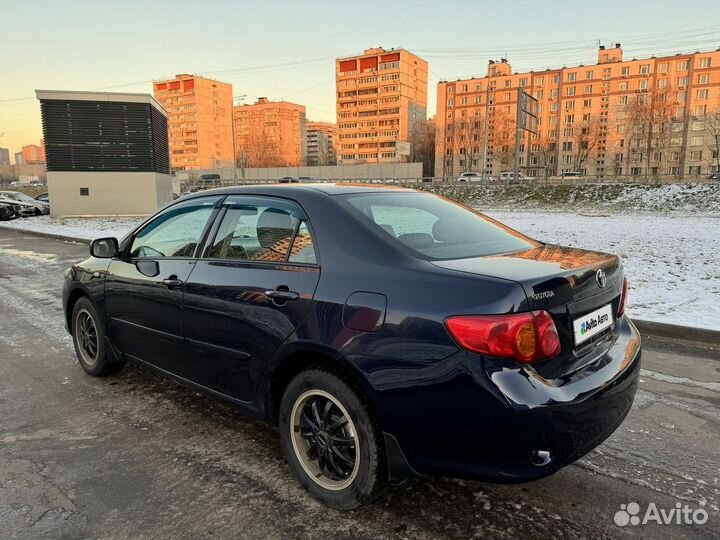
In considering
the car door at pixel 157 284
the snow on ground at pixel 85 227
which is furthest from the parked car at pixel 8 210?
the car door at pixel 157 284

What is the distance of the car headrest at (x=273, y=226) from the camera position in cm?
277

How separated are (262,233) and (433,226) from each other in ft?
3.31

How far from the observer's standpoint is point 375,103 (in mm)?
124438

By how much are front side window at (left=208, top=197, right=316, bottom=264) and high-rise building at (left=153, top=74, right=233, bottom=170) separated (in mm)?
137334

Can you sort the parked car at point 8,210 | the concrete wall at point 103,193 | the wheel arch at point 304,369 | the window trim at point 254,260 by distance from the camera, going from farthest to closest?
the parked car at point 8,210, the concrete wall at point 103,193, the window trim at point 254,260, the wheel arch at point 304,369

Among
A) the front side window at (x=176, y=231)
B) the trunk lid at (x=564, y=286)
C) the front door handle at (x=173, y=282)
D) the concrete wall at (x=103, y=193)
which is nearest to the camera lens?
the trunk lid at (x=564, y=286)

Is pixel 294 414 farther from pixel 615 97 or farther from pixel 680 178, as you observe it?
pixel 615 97

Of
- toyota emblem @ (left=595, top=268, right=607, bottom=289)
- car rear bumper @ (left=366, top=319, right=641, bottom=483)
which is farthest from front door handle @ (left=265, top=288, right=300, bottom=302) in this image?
toyota emblem @ (left=595, top=268, right=607, bottom=289)

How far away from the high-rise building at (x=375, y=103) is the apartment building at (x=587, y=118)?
18965mm

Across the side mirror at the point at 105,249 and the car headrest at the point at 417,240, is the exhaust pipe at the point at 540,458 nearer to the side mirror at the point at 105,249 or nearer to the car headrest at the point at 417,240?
the car headrest at the point at 417,240

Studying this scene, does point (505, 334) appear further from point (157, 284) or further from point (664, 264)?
point (664, 264)

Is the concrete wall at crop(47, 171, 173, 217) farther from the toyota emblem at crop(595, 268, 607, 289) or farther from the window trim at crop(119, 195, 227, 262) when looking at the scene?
the toyota emblem at crop(595, 268, 607, 289)

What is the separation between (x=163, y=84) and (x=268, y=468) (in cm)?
16038

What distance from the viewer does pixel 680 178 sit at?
34.0m
